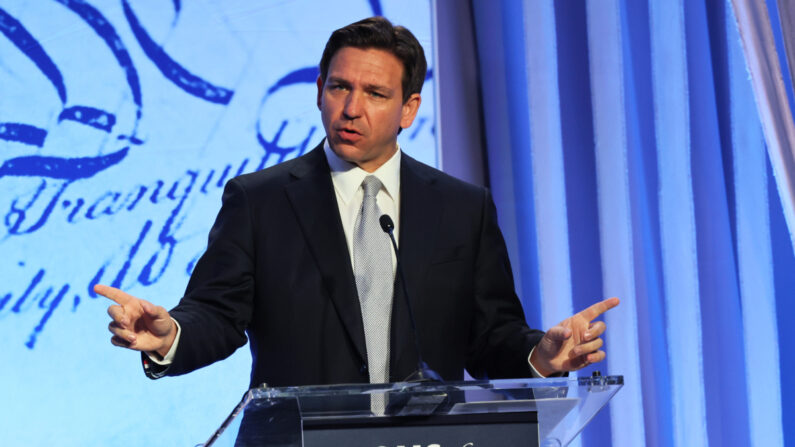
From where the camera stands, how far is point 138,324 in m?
1.41

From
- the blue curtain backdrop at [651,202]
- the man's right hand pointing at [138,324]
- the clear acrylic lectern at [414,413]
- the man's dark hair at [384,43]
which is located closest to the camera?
the clear acrylic lectern at [414,413]

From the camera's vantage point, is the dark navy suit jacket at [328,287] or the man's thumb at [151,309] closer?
the man's thumb at [151,309]

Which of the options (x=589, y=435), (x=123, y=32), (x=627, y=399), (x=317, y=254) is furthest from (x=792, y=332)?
(x=123, y=32)

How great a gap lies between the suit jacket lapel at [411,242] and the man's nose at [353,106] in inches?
7.4

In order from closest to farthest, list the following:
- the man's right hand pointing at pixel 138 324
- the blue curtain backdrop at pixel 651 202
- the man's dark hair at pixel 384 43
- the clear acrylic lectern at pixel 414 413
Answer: the clear acrylic lectern at pixel 414 413 → the man's right hand pointing at pixel 138 324 → the man's dark hair at pixel 384 43 → the blue curtain backdrop at pixel 651 202

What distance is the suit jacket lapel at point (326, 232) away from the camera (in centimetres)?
175

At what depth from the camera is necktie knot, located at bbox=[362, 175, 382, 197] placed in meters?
1.91

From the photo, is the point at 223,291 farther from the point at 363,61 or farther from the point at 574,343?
the point at 574,343

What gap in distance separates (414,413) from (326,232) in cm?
75

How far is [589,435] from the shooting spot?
9.33 feet

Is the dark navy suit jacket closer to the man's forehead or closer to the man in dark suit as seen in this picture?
the man in dark suit

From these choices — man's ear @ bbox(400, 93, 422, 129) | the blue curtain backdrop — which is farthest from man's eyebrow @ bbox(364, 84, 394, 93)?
the blue curtain backdrop

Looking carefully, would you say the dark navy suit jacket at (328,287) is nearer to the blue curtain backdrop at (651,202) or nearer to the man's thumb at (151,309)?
the man's thumb at (151,309)

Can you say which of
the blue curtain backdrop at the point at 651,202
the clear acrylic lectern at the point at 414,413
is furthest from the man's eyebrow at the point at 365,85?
the blue curtain backdrop at the point at 651,202
